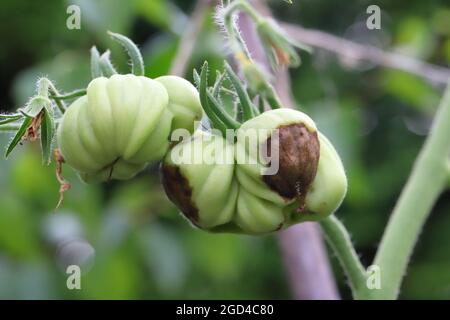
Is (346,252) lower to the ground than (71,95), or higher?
lower

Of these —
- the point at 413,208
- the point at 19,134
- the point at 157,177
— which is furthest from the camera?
the point at 157,177

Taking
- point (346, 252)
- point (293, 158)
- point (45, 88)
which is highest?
point (45, 88)

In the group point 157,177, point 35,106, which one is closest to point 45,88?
point 35,106

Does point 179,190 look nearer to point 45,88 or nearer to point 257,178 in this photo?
point 257,178

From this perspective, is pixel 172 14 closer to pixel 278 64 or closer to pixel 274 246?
pixel 274 246

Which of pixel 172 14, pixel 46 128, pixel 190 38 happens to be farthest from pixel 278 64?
pixel 172 14

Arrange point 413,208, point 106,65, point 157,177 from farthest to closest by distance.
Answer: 1. point 157,177
2. point 413,208
3. point 106,65
